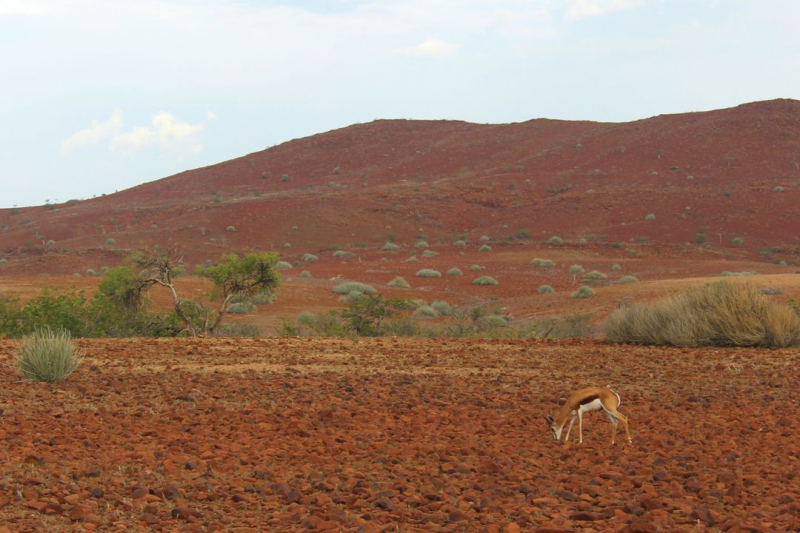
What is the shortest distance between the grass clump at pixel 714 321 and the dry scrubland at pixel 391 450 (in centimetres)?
161

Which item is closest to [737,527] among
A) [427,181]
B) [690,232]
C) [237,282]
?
[237,282]

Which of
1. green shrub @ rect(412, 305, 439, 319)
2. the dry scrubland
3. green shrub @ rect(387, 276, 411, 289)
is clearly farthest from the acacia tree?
green shrub @ rect(387, 276, 411, 289)

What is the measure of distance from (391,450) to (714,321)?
8.65 metres

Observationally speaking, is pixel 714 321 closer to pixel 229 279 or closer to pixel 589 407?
pixel 589 407

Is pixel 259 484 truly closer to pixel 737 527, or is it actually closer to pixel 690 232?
pixel 737 527

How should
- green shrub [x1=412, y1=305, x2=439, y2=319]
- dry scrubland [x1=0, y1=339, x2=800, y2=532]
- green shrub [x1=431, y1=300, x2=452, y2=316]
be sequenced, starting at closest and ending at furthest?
dry scrubland [x1=0, y1=339, x2=800, y2=532] → green shrub [x1=412, y1=305, x2=439, y2=319] → green shrub [x1=431, y1=300, x2=452, y2=316]

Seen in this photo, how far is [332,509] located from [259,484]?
867 mm

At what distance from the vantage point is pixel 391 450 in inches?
264

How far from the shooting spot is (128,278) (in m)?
17.7

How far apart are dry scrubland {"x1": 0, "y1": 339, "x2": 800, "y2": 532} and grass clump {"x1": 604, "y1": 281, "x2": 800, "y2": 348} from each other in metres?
1.61

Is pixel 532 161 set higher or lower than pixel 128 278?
higher

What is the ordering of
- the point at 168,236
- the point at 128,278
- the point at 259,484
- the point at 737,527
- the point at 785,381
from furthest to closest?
the point at 168,236, the point at 128,278, the point at 785,381, the point at 259,484, the point at 737,527

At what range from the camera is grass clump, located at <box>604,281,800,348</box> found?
13.1 meters

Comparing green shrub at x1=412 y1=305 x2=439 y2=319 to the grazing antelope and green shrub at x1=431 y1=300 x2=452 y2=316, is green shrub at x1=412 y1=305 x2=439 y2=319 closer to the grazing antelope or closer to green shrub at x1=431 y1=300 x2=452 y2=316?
green shrub at x1=431 y1=300 x2=452 y2=316
